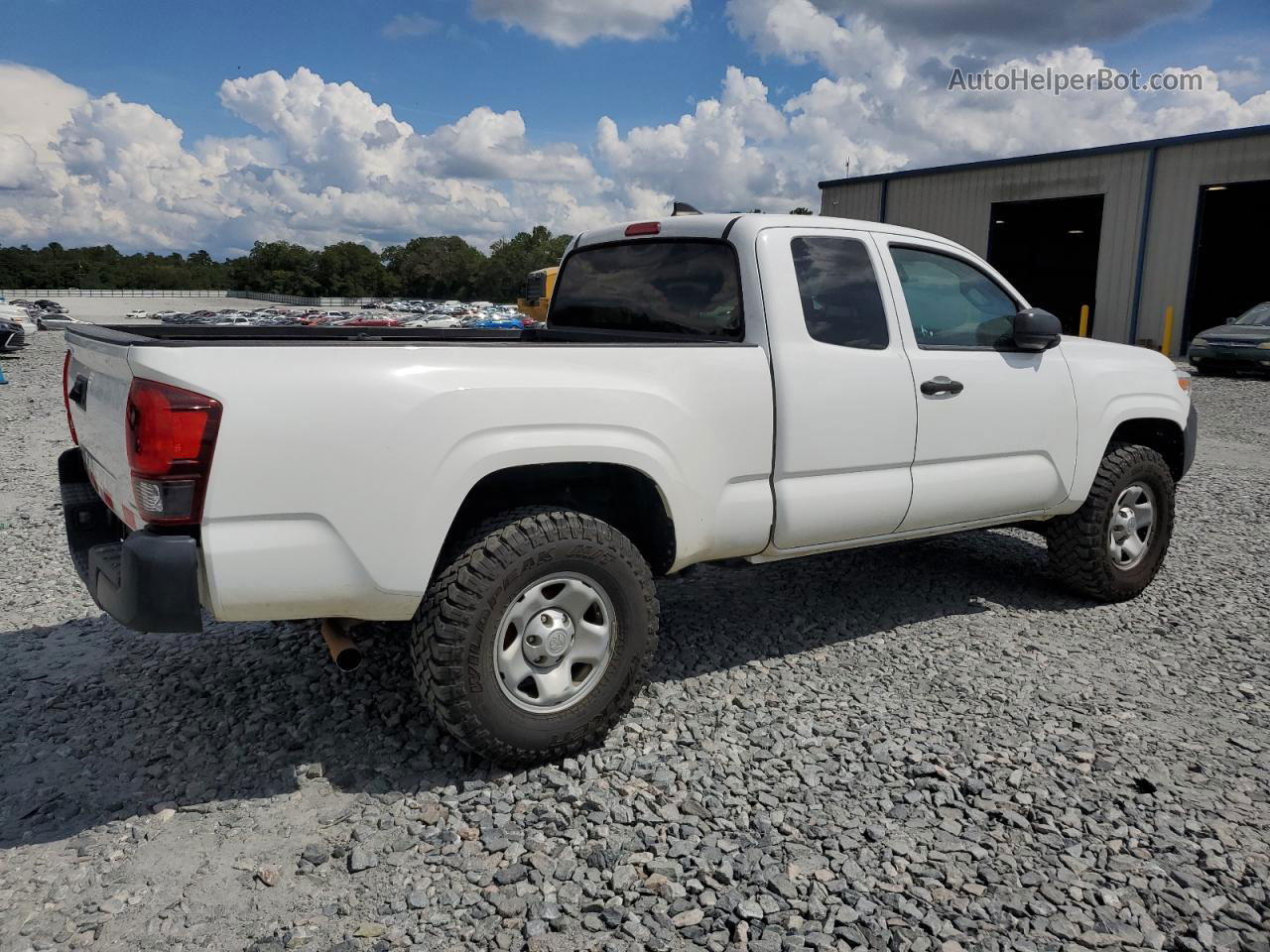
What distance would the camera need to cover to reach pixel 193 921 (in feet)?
8.25

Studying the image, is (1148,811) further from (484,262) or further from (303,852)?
(484,262)

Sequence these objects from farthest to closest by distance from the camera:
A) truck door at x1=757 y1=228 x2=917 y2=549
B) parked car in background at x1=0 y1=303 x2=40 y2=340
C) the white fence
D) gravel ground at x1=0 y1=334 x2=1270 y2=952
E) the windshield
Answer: the white fence, parked car in background at x1=0 y1=303 x2=40 y2=340, the windshield, truck door at x1=757 y1=228 x2=917 y2=549, gravel ground at x1=0 y1=334 x2=1270 y2=952

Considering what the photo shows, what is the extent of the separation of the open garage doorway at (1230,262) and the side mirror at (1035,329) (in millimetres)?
27295

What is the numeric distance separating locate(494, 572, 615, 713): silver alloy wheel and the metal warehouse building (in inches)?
943

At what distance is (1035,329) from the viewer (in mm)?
4336

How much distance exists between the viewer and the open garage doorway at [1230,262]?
2791 centimetres

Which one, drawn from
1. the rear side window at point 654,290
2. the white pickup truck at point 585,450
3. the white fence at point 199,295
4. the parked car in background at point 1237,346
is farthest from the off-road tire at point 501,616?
the white fence at point 199,295

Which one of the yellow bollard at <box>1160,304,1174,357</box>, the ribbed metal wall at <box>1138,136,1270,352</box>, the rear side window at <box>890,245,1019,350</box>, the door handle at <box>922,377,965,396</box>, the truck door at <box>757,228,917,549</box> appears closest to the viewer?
the truck door at <box>757,228,917,549</box>

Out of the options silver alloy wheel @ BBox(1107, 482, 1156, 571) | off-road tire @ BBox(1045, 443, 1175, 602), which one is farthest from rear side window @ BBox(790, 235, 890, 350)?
silver alloy wheel @ BBox(1107, 482, 1156, 571)

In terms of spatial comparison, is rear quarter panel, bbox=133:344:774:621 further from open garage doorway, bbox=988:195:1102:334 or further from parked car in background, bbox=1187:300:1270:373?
open garage doorway, bbox=988:195:1102:334

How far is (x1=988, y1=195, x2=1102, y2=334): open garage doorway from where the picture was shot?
31594 mm

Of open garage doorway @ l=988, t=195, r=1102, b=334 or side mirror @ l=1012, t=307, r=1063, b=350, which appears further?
open garage doorway @ l=988, t=195, r=1102, b=334

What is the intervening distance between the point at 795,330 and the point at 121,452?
244 centimetres

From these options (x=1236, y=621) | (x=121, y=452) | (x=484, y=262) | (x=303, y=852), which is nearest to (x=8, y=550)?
(x=121, y=452)
